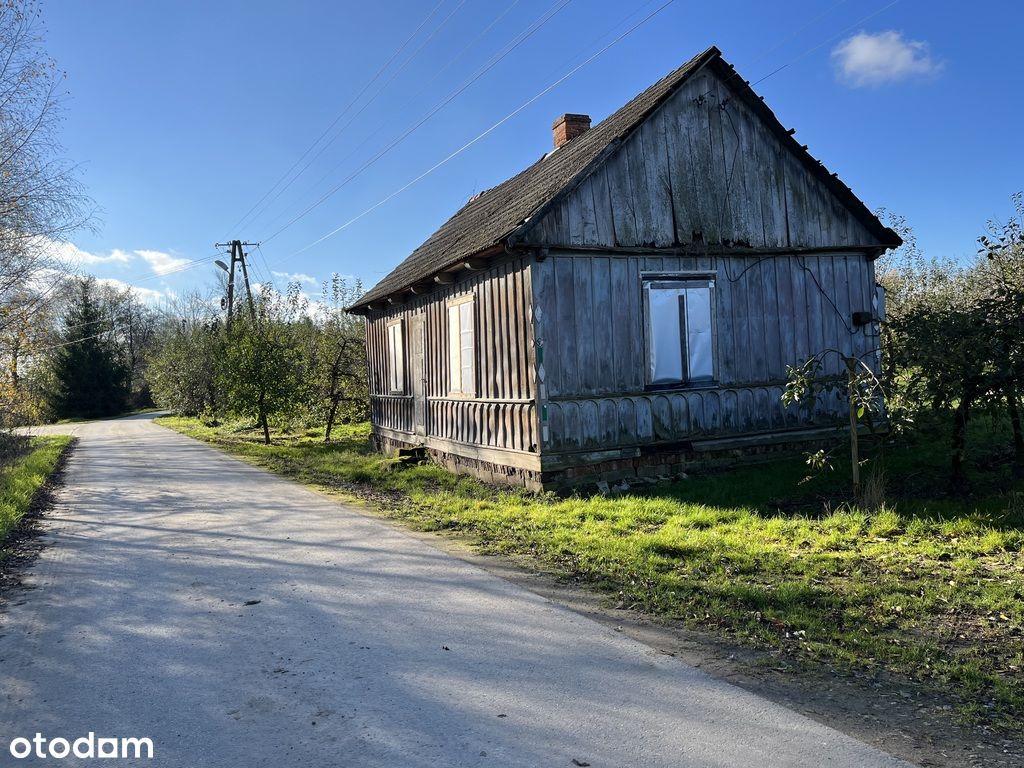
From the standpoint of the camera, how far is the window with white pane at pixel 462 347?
43.2ft

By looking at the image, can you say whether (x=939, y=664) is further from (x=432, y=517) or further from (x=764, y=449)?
(x=764, y=449)

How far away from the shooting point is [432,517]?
32.3ft

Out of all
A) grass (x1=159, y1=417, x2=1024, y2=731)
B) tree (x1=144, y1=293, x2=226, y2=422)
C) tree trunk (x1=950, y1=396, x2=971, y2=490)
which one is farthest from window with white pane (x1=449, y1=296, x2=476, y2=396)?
tree (x1=144, y1=293, x2=226, y2=422)

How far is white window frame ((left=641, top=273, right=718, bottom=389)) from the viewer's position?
11672 mm

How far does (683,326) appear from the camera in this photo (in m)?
12.0

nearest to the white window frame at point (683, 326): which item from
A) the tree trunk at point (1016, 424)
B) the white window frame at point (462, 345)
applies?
the white window frame at point (462, 345)

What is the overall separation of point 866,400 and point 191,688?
23.1 feet

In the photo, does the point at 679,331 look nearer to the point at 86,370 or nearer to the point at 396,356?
the point at 396,356

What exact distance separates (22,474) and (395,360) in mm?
8250

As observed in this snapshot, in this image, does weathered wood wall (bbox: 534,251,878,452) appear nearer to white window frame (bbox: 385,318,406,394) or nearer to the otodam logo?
white window frame (bbox: 385,318,406,394)

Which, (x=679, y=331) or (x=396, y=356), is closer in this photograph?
(x=679, y=331)

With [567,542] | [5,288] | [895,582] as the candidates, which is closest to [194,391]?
[5,288]

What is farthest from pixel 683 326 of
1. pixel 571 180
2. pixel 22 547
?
pixel 22 547

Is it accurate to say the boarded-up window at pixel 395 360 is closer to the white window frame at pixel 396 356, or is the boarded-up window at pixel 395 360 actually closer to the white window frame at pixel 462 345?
the white window frame at pixel 396 356
